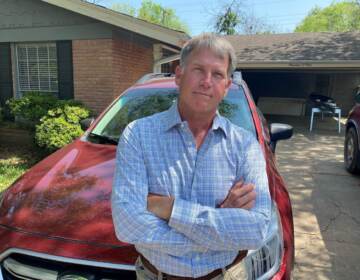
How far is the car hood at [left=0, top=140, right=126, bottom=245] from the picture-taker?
2.09 meters

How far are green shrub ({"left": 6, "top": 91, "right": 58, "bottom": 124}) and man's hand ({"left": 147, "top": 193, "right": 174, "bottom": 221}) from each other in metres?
6.52

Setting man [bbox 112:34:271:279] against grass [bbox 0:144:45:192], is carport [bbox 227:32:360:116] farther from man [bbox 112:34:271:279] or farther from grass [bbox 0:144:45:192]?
man [bbox 112:34:271:279]

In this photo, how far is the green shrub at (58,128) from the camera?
671 centimetres

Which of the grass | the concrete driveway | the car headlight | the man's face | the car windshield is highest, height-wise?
the man's face

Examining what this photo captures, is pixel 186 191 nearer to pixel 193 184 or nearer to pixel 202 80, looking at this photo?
pixel 193 184

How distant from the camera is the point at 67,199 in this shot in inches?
92.8

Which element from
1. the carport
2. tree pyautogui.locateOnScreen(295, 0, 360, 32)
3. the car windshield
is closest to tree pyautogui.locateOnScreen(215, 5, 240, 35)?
the carport

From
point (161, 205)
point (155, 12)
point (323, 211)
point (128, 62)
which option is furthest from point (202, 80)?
point (155, 12)

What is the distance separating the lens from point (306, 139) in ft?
35.9

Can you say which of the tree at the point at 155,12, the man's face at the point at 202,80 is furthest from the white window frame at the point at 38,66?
the tree at the point at 155,12

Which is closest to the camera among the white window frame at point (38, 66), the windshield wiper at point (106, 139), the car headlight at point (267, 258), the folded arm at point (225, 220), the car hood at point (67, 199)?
the folded arm at point (225, 220)

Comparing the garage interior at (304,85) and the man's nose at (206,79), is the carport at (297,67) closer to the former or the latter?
the garage interior at (304,85)

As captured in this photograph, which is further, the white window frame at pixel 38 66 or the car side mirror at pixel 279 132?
the white window frame at pixel 38 66

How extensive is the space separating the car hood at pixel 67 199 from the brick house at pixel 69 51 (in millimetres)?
5016
